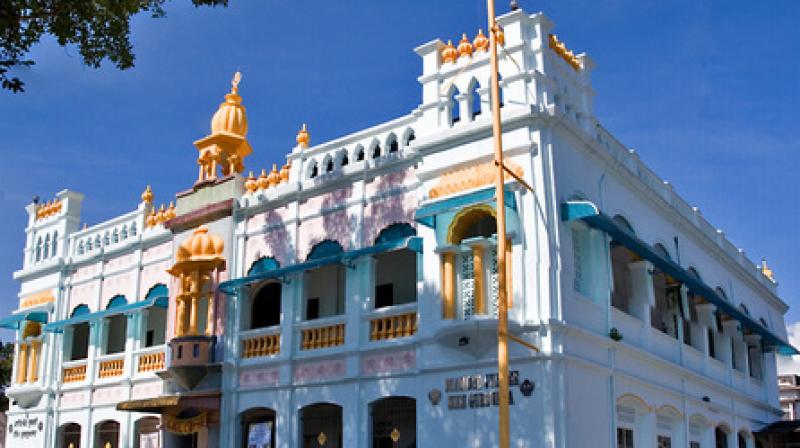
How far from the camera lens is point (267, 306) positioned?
21.5 m

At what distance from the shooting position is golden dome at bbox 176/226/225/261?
827 inches

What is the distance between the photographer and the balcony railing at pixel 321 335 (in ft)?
61.2

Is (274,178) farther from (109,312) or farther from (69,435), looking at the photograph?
(69,435)

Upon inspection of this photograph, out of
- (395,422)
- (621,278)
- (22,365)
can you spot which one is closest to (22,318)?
(22,365)

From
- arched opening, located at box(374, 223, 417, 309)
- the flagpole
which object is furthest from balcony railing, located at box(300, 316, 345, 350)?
the flagpole

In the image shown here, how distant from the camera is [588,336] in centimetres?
1596

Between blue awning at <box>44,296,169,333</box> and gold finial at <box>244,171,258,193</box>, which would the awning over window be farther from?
blue awning at <box>44,296,169,333</box>

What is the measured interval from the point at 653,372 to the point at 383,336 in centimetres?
571

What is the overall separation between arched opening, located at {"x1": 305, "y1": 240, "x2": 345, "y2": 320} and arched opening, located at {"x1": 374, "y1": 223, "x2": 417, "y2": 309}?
2.88 ft

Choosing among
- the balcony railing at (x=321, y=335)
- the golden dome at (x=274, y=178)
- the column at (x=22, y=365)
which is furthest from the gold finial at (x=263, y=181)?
the column at (x=22, y=365)

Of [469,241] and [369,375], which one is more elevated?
[469,241]

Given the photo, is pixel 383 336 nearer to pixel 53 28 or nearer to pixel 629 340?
pixel 629 340

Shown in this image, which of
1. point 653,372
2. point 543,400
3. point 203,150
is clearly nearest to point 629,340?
point 653,372

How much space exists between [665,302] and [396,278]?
664cm
